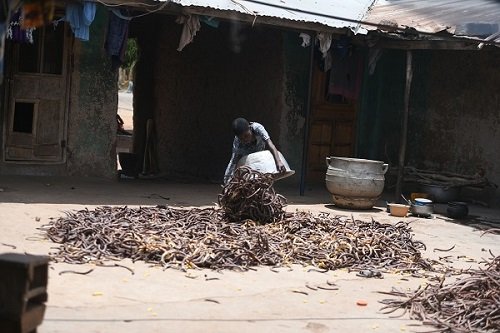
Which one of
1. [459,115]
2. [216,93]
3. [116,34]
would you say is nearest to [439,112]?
[459,115]

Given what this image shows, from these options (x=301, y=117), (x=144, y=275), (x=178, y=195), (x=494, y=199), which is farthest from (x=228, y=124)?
(x=144, y=275)

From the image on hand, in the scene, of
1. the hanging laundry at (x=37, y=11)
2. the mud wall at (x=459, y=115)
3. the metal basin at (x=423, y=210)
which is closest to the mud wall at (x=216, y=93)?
the mud wall at (x=459, y=115)

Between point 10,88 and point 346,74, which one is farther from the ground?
point 346,74

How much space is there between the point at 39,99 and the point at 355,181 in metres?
4.87

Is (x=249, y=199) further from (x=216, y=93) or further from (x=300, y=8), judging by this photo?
(x=216, y=93)

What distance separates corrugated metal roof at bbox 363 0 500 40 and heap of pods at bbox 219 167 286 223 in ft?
15.0

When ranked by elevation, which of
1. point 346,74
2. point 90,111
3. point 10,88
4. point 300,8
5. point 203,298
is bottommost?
point 203,298

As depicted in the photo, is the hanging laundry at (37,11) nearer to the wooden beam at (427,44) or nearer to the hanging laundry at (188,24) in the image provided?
the hanging laundry at (188,24)

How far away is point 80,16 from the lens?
35.2 feet

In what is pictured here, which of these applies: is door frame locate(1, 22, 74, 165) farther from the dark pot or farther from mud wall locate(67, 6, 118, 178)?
the dark pot

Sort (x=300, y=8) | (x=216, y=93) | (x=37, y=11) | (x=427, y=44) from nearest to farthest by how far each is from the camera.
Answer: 1. (x=37, y=11)
2. (x=427, y=44)
3. (x=300, y=8)
4. (x=216, y=93)

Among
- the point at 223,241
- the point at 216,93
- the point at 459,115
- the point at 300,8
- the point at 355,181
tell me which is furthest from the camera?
the point at 216,93

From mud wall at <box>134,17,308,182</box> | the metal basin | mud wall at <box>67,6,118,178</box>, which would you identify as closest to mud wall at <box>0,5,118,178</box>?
mud wall at <box>67,6,118,178</box>

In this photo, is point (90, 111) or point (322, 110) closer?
point (90, 111)
